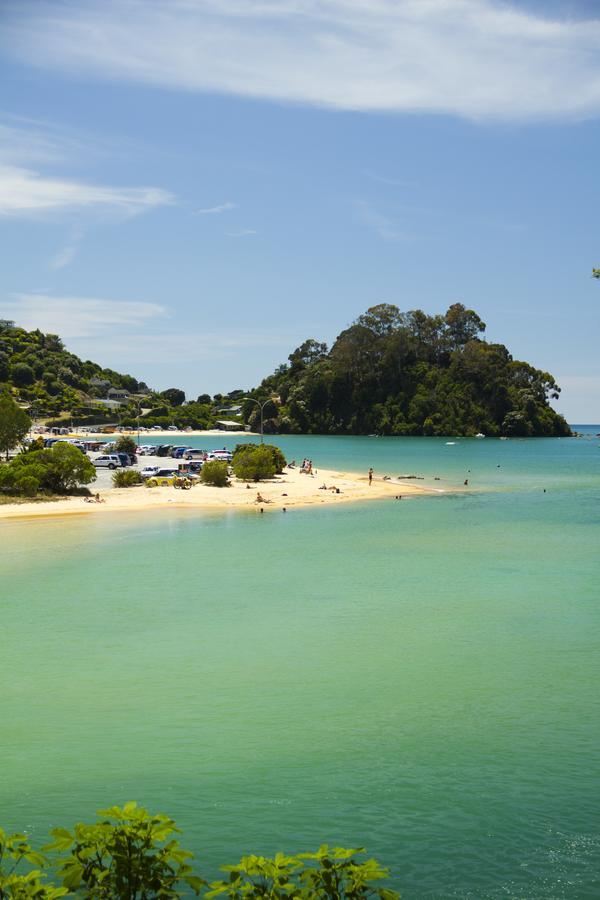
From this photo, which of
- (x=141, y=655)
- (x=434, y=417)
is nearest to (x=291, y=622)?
(x=141, y=655)

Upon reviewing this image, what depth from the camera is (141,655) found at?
65.6ft

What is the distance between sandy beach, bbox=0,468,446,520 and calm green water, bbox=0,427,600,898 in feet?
44.8

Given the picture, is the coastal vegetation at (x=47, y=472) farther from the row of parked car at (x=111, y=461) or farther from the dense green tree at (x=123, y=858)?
the dense green tree at (x=123, y=858)

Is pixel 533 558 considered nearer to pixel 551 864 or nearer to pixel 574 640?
pixel 574 640

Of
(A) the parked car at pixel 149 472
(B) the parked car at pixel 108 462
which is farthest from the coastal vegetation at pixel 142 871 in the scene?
(B) the parked car at pixel 108 462

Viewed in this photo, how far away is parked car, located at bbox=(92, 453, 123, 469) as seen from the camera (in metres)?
77.0

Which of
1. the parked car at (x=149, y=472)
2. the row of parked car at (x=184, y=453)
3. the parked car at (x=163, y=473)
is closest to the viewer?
the parked car at (x=149, y=472)

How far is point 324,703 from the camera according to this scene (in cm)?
1661

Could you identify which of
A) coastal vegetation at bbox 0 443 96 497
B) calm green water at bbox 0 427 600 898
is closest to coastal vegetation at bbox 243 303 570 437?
coastal vegetation at bbox 0 443 96 497

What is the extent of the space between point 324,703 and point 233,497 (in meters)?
42.0

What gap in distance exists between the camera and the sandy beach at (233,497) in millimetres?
49562

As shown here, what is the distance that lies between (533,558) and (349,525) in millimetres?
12830

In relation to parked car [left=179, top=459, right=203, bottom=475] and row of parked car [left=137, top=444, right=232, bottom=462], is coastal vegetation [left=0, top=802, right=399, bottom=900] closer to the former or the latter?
parked car [left=179, top=459, right=203, bottom=475]

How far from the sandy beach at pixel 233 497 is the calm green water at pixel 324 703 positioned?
13.7 meters
